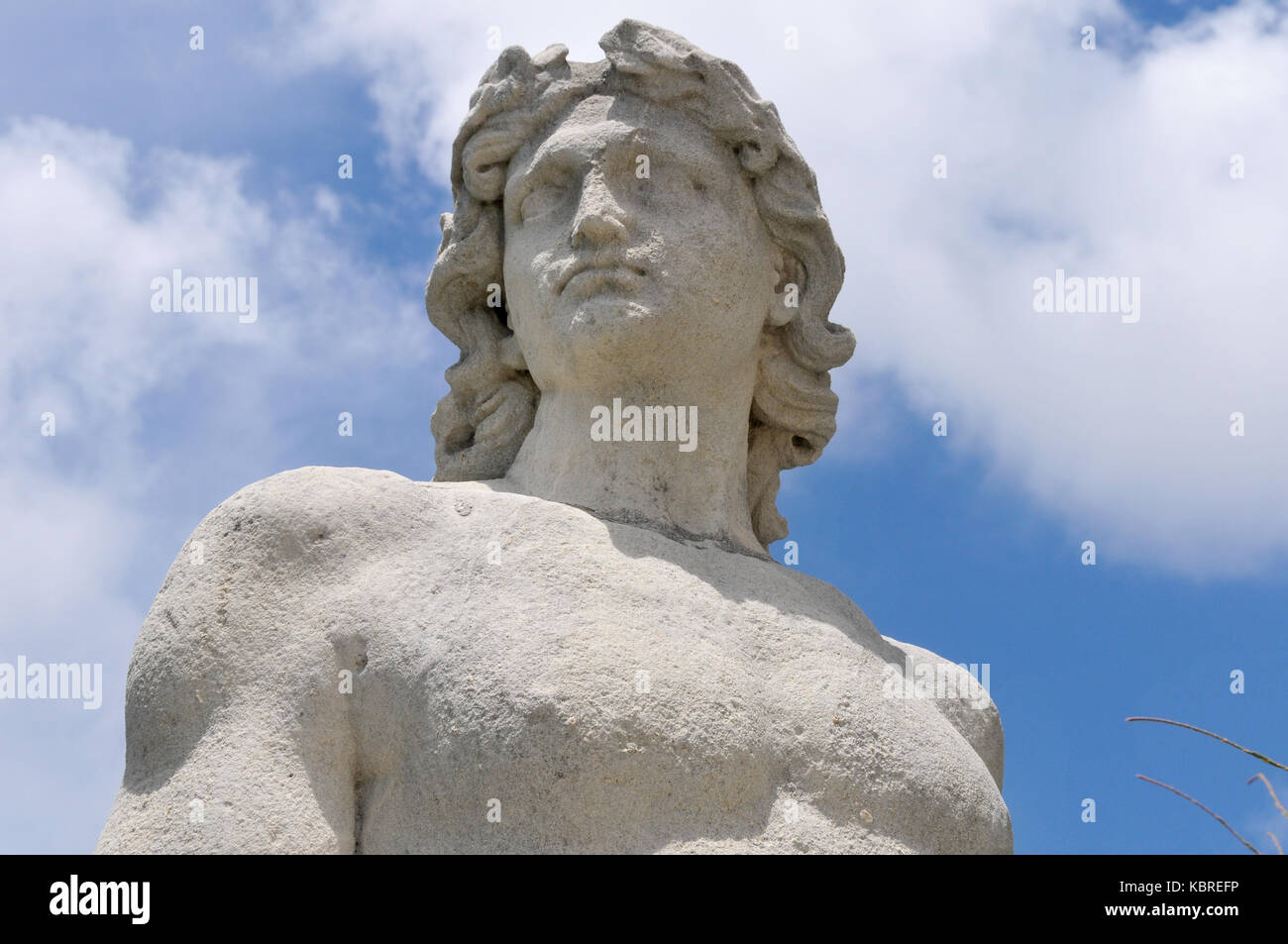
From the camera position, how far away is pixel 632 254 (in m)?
8.30

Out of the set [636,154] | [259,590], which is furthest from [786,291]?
[259,590]

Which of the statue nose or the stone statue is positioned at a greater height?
the statue nose

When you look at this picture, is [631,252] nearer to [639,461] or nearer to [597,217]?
[597,217]

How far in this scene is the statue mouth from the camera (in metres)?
8.28

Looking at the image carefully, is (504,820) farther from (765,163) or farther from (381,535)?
(765,163)

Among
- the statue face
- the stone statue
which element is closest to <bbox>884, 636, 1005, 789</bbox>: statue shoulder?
the stone statue

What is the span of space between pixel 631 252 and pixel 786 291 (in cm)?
103

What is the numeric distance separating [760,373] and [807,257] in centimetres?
54

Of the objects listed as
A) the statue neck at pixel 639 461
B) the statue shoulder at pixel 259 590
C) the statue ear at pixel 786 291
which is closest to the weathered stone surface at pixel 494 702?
the statue shoulder at pixel 259 590

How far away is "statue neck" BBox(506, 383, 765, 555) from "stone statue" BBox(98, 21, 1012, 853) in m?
0.01

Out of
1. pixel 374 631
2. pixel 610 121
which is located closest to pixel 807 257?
pixel 610 121

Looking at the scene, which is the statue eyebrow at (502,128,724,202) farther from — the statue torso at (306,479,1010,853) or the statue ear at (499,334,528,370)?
the statue torso at (306,479,1010,853)

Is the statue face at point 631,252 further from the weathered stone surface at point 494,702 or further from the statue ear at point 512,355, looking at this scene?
the weathered stone surface at point 494,702

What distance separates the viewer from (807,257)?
9.10 metres
